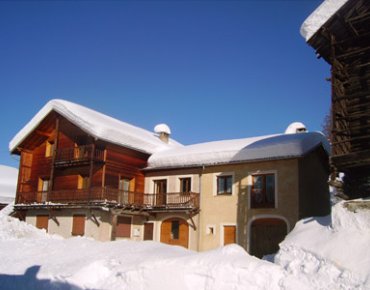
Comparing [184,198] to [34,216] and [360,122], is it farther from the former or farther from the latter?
[360,122]

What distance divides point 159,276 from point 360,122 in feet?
25.4

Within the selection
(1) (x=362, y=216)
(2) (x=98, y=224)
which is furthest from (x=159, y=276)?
(2) (x=98, y=224)

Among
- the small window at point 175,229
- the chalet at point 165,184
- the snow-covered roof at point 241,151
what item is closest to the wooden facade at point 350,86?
the snow-covered roof at point 241,151

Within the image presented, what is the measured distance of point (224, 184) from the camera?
23.0 m

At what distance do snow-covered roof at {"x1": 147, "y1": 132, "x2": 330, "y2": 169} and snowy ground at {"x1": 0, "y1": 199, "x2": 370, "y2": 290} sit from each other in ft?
26.7

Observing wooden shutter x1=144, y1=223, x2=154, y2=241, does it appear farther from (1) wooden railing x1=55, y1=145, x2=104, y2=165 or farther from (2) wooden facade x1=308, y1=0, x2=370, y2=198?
(2) wooden facade x1=308, y1=0, x2=370, y2=198

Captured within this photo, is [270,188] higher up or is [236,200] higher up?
[270,188]

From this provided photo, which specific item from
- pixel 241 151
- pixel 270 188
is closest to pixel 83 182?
pixel 241 151

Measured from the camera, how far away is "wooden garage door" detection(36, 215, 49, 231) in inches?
1018

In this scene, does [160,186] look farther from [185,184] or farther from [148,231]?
[148,231]

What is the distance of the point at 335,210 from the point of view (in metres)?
11.3

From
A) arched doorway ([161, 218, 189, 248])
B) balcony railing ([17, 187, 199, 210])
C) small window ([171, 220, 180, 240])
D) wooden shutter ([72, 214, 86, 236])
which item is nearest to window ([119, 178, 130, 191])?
balcony railing ([17, 187, 199, 210])

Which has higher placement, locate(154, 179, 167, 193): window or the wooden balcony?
the wooden balcony

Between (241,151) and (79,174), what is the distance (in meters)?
10.2
